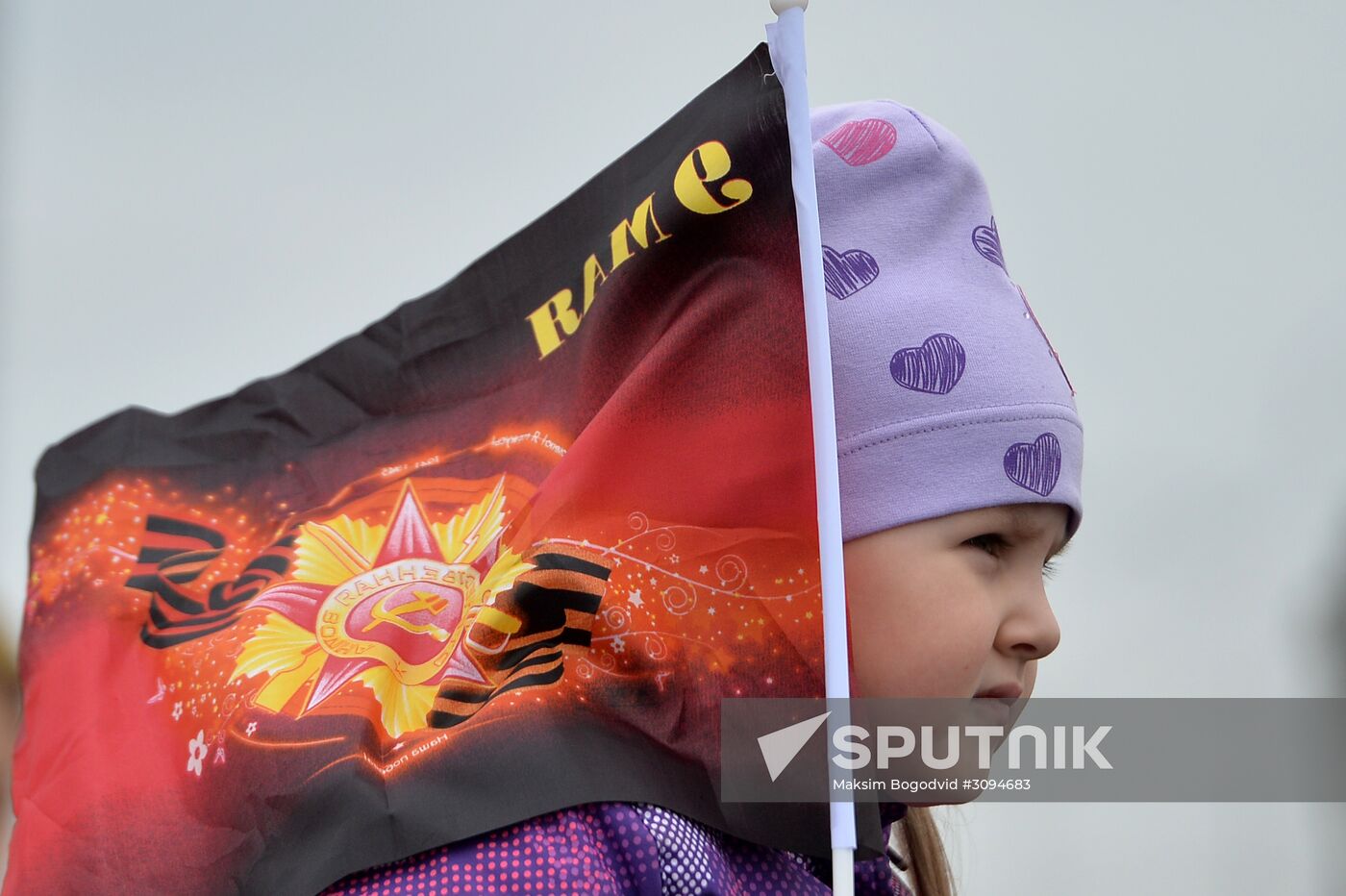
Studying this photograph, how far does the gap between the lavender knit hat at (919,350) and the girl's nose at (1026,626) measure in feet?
0.17

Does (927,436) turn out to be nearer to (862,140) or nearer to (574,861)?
(862,140)

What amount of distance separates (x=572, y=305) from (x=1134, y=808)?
3.38 ft

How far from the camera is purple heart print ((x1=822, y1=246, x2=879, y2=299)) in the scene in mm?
670

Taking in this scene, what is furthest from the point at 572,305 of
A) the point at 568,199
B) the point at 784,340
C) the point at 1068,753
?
the point at 1068,753

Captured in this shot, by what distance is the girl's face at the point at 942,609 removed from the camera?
651mm

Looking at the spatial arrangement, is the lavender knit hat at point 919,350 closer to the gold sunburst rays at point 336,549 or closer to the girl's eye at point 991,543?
the girl's eye at point 991,543

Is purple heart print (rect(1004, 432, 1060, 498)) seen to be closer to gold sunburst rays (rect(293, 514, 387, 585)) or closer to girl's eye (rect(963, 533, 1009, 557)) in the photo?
girl's eye (rect(963, 533, 1009, 557))

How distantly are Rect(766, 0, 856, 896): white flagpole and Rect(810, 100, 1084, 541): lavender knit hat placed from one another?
9cm

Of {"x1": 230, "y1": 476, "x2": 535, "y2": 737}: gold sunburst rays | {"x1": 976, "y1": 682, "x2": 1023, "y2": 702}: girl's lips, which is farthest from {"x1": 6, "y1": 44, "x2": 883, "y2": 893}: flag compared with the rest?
{"x1": 976, "y1": 682, "x2": 1023, "y2": 702}: girl's lips

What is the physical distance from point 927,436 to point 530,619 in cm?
23

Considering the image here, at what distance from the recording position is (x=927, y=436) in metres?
0.67

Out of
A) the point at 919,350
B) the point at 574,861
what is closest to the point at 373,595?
the point at 574,861

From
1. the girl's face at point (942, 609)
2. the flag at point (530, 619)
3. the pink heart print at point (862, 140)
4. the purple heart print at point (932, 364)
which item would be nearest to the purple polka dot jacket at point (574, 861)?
the flag at point (530, 619)

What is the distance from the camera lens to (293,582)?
2.28 feet
